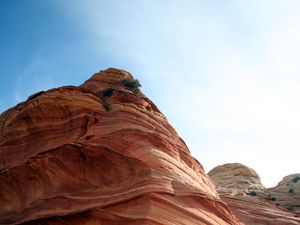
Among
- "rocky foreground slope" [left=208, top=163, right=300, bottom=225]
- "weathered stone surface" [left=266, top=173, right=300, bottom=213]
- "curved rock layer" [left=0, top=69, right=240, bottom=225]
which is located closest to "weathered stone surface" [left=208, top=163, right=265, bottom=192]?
"rocky foreground slope" [left=208, top=163, right=300, bottom=225]

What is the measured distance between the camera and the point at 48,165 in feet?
53.3

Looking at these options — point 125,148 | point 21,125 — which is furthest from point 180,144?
point 21,125

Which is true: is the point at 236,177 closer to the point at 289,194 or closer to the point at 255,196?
the point at 289,194

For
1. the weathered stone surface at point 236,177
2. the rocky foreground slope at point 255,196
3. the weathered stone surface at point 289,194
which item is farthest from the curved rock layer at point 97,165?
the weathered stone surface at point 236,177

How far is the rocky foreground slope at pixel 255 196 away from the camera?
28.5 meters

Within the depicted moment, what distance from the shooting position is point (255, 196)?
125ft

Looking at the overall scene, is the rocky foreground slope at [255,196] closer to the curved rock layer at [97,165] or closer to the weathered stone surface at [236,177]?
the weathered stone surface at [236,177]

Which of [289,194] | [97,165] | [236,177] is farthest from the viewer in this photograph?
[236,177]

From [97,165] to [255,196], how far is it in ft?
89.4

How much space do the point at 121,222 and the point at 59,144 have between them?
18.4 feet

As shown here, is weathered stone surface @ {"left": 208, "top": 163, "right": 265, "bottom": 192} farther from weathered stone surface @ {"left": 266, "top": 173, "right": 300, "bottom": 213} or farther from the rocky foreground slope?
weathered stone surface @ {"left": 266, "top": 173, "right": 300, "bottom": 213}

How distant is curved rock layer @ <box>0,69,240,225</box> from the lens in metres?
13.8

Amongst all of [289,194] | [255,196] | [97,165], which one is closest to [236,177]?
[289,194]

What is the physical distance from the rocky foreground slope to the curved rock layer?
11878mm
